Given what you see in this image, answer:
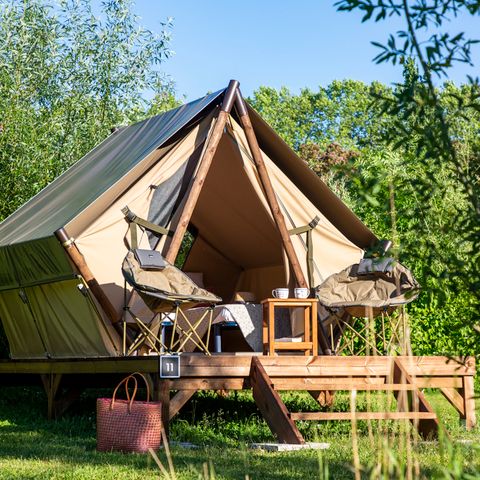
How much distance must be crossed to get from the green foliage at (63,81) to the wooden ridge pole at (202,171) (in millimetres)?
3094

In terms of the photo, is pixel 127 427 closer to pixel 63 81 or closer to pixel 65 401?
pixel 65 401

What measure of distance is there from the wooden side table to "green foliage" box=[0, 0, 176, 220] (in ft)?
13.0

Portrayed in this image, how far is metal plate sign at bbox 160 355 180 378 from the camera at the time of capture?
515 cm

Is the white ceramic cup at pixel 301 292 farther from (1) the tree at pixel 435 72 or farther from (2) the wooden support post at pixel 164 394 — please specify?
(1) the tree at pixel 435 72

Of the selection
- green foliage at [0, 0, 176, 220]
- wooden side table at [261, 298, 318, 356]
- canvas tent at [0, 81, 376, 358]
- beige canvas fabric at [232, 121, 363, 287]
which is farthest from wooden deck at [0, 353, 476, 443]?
green foliage at [0, 0, 176, 220]

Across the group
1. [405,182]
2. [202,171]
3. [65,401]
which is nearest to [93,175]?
[202,171]

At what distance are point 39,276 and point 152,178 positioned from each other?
1145 millimetres

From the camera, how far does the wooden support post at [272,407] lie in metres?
4.91

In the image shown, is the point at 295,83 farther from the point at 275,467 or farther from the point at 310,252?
the point at 275,467

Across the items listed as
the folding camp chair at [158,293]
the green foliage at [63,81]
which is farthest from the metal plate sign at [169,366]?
the green foliage at [63,81]

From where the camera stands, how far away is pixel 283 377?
559 cm

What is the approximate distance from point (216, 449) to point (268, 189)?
2.42m

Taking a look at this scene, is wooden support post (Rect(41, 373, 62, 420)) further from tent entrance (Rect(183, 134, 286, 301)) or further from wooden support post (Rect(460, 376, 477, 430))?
wooden support post (Rect(460, 376, 477, 430))

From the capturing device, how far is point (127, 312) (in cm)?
612
